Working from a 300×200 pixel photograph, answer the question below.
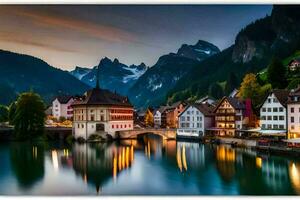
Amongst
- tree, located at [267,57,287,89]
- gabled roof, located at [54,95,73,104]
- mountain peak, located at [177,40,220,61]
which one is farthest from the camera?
gabled roof, located at [54,95,73,104]

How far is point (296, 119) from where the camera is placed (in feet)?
57.3

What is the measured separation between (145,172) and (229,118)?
9.91 m

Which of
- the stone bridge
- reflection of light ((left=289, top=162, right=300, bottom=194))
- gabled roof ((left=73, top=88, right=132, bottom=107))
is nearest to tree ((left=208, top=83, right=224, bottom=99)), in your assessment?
the stone bridge

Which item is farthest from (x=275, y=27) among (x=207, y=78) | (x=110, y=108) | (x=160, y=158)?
(x=160, y=158)

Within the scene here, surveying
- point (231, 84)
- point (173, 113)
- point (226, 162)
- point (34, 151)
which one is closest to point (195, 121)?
point (173, 113)

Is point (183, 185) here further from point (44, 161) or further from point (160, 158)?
point (44, 161)

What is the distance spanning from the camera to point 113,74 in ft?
62.4

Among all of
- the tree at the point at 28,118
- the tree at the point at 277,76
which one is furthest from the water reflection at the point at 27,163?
the tree at the point at 277,76

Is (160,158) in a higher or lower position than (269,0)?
lower

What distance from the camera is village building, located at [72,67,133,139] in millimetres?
21469

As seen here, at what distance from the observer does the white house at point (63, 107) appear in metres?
26.5

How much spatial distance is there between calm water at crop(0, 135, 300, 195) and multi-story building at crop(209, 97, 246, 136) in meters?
3.54

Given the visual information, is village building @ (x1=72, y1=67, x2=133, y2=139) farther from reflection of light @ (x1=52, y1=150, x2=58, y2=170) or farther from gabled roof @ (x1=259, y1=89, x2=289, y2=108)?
gabled roof @ (x1=259, y1=89, x2=289, y2=108)

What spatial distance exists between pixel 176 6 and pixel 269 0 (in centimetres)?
295
